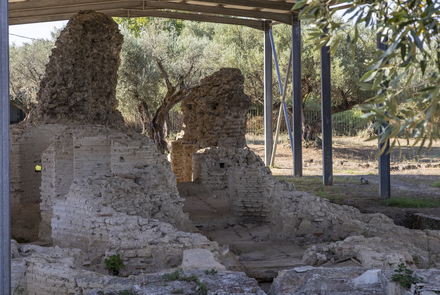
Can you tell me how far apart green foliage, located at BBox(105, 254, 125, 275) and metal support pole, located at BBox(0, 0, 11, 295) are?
63.7 inches

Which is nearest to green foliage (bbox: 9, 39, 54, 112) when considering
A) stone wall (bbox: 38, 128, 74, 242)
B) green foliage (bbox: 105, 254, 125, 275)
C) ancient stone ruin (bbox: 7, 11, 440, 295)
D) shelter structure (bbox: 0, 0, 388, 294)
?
shelter structure (bbox: 0, 0, 388, 294)

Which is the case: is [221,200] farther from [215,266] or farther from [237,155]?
[215,266]

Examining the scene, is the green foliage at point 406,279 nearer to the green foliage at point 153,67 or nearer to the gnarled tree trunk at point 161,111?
the gnarled tree trunk at point 161,111

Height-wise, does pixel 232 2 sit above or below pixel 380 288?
above

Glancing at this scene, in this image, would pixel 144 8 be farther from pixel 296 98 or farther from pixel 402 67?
pixel 402 67

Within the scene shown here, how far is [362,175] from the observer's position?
1706cm

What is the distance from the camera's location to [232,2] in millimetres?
13312

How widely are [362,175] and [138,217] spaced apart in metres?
12.3

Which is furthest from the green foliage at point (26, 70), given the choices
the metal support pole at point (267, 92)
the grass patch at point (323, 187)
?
the grass patch at point (323, 187)

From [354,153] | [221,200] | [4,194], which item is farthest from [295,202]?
[354,153]

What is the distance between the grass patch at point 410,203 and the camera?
11.1m

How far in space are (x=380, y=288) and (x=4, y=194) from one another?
3686mm

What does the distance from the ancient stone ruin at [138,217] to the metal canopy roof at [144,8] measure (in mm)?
2079

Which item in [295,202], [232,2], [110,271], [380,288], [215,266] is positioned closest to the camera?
[380,288]
